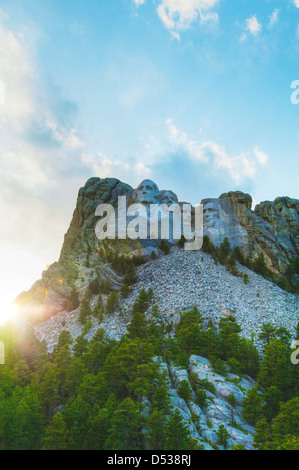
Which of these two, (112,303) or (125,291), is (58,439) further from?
(125,291)

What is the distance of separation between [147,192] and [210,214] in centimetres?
2206

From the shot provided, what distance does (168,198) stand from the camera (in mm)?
105062

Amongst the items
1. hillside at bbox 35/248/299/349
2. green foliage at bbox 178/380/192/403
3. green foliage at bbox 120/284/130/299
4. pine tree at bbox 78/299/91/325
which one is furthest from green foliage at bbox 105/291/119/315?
green foliage at bbox 178/380/192/403

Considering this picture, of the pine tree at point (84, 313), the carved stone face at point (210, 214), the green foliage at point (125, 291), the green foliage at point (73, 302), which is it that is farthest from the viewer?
the carved stone face at point (210, 214)

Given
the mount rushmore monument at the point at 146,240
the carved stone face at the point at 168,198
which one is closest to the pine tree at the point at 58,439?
the mount rushmore monument at the point at 146,240

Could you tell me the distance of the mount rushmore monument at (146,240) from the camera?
8212 cm

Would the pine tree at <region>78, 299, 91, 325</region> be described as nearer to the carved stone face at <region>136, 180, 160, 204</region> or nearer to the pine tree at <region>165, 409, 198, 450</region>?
the pine tree at <region>165, 409, 198, 450</region>

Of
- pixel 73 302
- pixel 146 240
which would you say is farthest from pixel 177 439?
pixel 146 240

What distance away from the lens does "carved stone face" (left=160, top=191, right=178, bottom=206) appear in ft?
340

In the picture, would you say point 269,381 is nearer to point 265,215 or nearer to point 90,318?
point 90,318

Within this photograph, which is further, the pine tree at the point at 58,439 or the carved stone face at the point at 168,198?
the carved stone face at the point at 168,198

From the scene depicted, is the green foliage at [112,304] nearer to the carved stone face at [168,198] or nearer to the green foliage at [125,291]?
the green foliage at [125,291]

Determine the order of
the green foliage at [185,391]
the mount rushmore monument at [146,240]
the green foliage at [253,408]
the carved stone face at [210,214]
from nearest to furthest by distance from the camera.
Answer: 1. the green foliage at [253,408]
2. the green foliage at [185,391]
3. the mount rushmore monument at [146,240]
4. the carved stone face at [210,214]

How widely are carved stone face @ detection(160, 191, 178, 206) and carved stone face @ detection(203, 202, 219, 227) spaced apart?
37.1 ft
